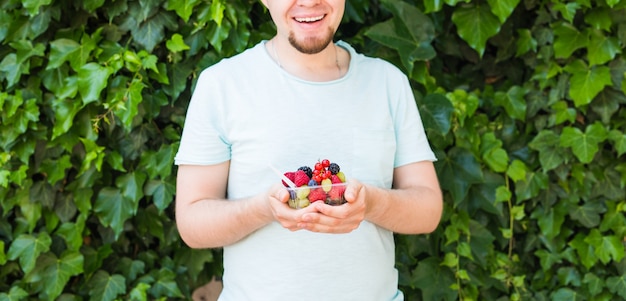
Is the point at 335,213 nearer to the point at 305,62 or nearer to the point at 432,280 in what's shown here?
the point at 305,62

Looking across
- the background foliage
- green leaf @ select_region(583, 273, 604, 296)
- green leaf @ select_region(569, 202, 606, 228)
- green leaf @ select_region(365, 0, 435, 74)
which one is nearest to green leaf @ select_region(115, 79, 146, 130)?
the background foliage

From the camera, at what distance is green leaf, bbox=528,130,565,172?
2.19 m

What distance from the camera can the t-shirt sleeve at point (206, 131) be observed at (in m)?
1.46

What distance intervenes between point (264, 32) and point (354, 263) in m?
0.82

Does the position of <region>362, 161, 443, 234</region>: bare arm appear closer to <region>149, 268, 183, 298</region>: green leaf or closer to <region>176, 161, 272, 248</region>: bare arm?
<region>176, 161, 272, 248</region>: bare arm

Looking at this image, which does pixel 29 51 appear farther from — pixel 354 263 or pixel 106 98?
pixel 354 263

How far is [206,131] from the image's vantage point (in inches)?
57.6

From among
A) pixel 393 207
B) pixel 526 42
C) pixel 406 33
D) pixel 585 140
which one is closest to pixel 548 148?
pixel 585 140

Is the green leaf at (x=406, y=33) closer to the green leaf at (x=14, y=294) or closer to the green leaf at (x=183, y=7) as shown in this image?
the green leaf at (x=183, y=7)

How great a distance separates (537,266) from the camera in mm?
2371

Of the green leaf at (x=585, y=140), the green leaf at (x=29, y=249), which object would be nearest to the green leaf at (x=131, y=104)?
the green leaf at (x=29, y=249)

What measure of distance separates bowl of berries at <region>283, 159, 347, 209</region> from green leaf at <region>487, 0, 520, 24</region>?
3.39 ft

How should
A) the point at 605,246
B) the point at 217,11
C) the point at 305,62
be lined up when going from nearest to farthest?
the point at 305,62 → the point at 217,11 → the point at 605,246

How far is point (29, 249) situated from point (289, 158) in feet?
3.22
